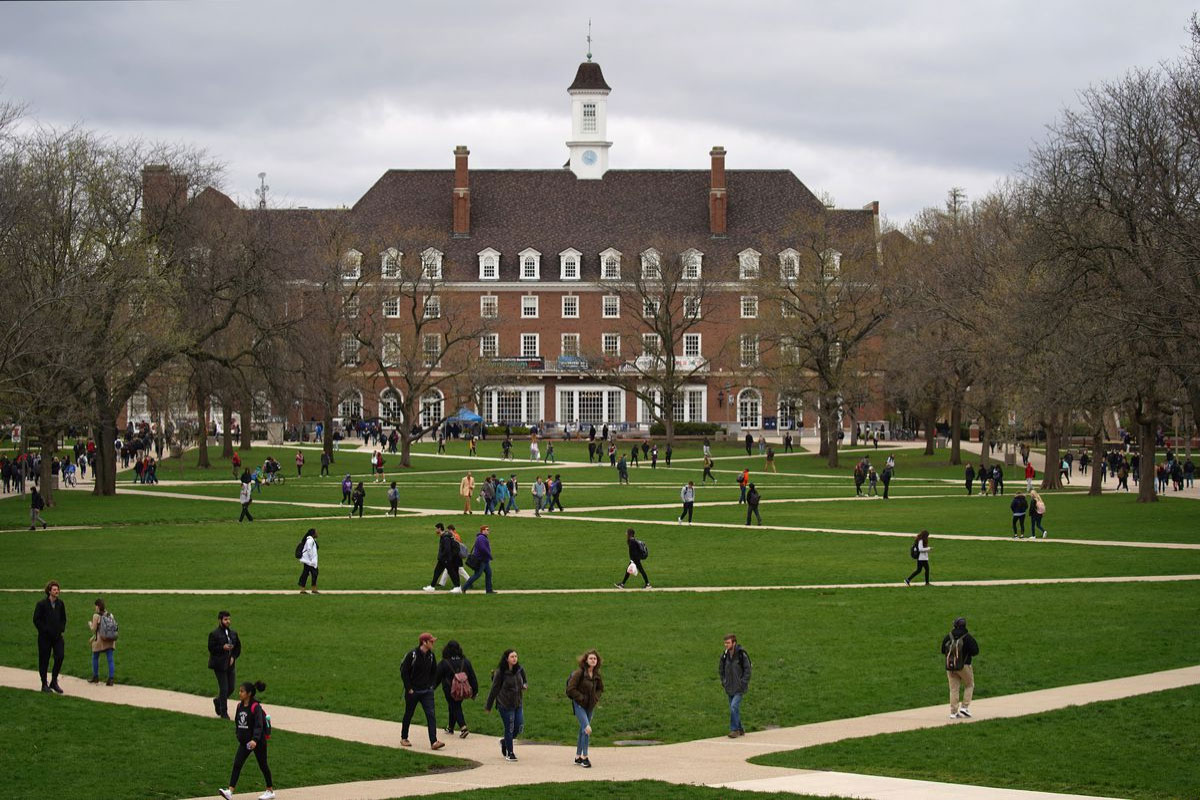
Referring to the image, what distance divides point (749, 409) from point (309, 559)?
231ft

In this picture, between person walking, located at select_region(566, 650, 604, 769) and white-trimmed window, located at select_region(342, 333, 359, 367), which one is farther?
white-trimmed window, located at select_region(342, 333, 359, 367)

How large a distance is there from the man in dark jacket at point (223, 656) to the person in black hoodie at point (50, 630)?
2.64m

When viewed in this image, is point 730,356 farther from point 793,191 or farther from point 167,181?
point 167,181

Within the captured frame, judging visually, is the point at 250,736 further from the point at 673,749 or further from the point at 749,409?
the point at 749,409

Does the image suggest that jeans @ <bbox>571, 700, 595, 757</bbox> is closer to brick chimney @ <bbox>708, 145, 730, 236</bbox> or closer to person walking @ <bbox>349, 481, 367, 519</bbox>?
person walking @ <bbox>349, 481, 367, 519</bbox>

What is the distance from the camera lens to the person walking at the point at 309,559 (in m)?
29.8

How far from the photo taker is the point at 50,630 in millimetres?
20875

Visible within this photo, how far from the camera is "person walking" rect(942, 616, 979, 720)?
762 inches

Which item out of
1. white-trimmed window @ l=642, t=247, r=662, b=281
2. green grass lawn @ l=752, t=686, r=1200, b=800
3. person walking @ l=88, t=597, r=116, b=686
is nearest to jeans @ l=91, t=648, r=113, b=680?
person walking @ l=88, t=597, r=116, b=686

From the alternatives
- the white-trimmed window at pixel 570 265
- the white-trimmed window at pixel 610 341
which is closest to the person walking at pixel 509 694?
the white-trimmed window at pixel 610 341

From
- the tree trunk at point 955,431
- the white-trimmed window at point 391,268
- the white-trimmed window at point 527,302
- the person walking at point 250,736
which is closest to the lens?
the person walking at point 250,736

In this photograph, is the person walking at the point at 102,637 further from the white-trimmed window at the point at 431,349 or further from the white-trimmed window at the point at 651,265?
the white-trimmed window at the point at 651,265

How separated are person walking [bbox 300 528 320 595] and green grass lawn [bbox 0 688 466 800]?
9579 millimetres

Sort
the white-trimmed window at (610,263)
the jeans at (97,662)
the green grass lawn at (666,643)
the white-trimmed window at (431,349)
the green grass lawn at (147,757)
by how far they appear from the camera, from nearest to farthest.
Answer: the green grass lawn at (147,757), the green grass lawn at (666,643), the jeans at (97,662), the white-trimmed window at (431,349), the white-trimmed window at (610,263)
